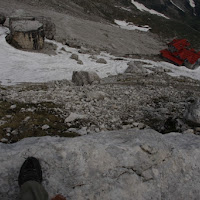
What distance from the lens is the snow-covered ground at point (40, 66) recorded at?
20.0 m

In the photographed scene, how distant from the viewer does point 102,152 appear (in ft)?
18.0

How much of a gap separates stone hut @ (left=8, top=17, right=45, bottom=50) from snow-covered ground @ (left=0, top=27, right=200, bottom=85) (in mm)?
1341

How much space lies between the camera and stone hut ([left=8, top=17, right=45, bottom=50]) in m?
26.8

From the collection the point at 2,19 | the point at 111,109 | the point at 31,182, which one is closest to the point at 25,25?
the point at 2,19

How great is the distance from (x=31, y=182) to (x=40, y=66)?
21.3 m

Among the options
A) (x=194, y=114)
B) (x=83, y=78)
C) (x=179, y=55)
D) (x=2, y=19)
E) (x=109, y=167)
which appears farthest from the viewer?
(x=179, y=55)

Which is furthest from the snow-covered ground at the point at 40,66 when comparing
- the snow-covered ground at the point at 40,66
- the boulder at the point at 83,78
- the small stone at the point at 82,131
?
the small stone at the point at 82,131

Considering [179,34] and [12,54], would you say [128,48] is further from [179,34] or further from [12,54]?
[179,34]

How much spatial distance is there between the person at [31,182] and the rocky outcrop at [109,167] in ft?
0.90

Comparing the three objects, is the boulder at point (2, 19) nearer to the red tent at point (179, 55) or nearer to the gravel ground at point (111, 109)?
the gravel ground at point (111, 109)

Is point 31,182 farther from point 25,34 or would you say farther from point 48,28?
point 48,28

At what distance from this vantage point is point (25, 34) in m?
26.9

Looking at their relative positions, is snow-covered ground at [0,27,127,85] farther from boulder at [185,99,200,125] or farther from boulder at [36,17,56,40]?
boulder at [185,99,200,125]

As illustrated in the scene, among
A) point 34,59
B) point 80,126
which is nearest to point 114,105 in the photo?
point 80,126
